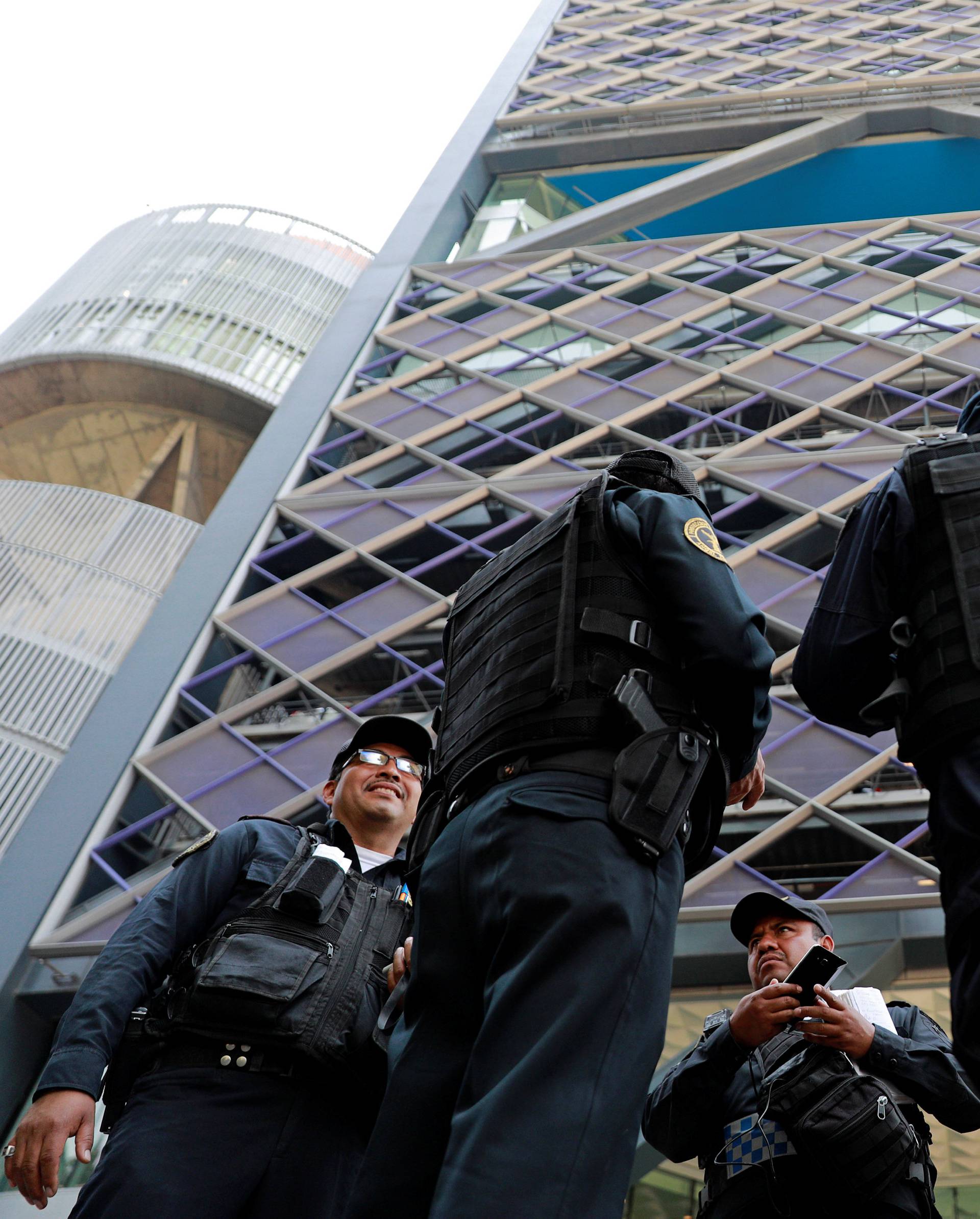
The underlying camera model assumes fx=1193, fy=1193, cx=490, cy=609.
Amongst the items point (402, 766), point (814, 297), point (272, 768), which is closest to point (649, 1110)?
point (402, 766)

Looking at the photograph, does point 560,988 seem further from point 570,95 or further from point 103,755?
point 570,95

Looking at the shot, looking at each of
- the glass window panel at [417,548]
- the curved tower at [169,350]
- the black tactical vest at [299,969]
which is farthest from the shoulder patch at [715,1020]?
the curved tower at [169,350]

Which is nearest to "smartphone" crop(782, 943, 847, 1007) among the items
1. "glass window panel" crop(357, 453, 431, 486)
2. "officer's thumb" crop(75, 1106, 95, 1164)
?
"officer's thumb" crop(75, 1106, 95, 1164)

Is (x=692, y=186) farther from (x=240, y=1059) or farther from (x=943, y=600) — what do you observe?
(x=240, y=1059)

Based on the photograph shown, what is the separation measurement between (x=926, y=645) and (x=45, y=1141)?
2531mm

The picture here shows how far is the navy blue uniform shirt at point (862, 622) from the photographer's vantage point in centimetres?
302

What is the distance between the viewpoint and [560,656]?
2732 millimetres

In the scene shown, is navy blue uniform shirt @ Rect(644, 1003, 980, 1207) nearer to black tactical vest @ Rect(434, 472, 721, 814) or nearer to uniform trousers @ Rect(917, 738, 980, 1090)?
uniform trousers @ Rect(917, 738, 980, 1090)

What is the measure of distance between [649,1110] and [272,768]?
6.66 metres

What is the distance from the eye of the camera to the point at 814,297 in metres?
15.4

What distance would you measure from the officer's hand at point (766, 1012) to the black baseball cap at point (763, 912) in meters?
0.74

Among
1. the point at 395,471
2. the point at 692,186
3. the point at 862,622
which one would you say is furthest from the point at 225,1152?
the point at 692,186

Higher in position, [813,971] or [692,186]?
[813,971]

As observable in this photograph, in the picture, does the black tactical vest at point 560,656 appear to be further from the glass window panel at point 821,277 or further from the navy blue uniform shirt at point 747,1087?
the glass window panel at point 821,277
